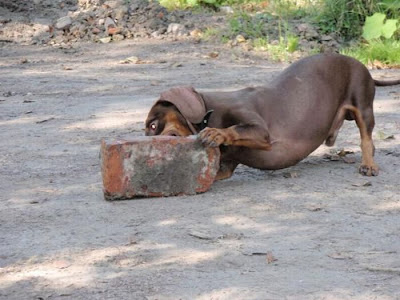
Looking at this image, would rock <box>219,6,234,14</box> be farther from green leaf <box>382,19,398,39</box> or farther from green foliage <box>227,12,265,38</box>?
green leaf <box>382,19,398,39</box>

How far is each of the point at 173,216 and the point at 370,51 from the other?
6.35 meters

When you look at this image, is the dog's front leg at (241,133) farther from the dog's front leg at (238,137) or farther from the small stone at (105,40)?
the small stone at (105,40)

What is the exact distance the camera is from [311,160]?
7023mm

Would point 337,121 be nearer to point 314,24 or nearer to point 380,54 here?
point 380,54

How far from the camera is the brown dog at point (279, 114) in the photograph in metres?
6.05

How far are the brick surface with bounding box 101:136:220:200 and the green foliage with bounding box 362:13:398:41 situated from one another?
20.9ft

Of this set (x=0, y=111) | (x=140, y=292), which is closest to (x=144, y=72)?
(x=0, y=111)

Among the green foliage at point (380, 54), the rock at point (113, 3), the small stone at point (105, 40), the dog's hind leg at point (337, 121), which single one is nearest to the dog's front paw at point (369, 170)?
the dog's hind leg at point (337, 121)

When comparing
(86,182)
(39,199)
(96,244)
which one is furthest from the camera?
(86,182)

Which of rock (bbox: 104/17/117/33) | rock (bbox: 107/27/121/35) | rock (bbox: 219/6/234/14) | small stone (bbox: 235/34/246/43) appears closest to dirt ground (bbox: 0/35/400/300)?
small stone (bbox: 235/34/246/43)

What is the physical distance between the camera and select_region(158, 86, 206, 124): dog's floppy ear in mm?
5992

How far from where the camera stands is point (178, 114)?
6.05 metres

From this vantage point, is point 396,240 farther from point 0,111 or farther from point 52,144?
point 0,111

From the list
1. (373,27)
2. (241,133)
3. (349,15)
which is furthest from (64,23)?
(241,133)
